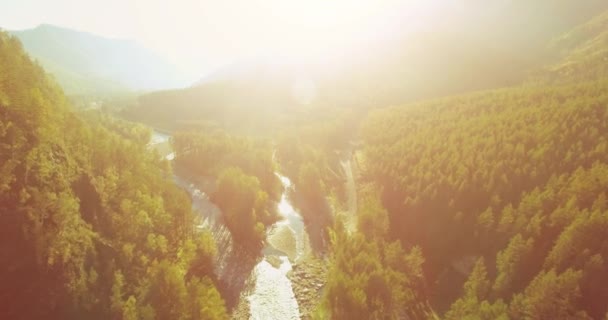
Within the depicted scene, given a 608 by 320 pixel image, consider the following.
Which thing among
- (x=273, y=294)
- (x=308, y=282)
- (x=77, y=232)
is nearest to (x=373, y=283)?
(x=308, y=282)

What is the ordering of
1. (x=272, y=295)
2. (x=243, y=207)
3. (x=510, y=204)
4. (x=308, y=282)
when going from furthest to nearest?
(x=243, y=207) < (x=510, y=204) < (x=308, y=282) < (x=272, y=295)

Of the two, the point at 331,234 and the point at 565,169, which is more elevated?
the point at 565,169

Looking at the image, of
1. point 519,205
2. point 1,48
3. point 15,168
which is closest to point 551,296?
point 519,205

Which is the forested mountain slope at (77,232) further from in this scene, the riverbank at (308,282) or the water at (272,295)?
the riverbank at (308,282)

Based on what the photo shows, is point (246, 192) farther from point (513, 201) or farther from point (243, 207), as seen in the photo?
point (513, 201)

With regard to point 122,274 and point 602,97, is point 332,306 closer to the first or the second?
point 122,274
